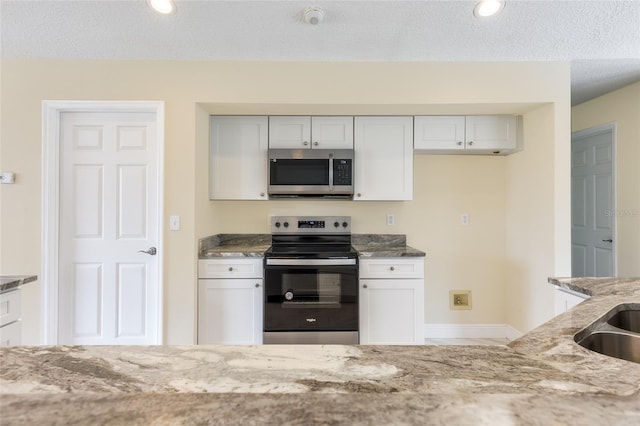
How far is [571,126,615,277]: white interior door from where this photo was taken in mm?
2951

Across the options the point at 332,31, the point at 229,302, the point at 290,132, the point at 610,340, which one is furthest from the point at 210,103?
the point at 610,340

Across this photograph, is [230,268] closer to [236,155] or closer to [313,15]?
[236,155]

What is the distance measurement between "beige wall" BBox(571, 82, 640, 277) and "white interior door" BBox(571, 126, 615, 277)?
0.07m

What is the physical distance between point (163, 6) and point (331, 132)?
56.9 inches

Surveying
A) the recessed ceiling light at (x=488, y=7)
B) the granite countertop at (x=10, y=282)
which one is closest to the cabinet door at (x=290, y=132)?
the recessed ceiling light at (x=488, y=7)

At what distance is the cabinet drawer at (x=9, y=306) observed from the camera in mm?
1464

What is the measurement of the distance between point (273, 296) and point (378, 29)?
6.63 ft

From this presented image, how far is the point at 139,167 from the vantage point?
239 cm

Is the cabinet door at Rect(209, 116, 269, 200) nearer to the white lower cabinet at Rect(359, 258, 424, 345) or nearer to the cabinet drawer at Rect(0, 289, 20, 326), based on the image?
the white lower cabinet at Rect(359, 258, 424, 345)

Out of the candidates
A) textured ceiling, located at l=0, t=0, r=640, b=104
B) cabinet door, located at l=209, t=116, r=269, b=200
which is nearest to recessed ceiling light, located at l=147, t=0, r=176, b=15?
textured ceiling, located at l=0, t=0, r=640, b=104

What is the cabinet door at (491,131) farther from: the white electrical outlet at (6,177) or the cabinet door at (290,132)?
the white electrical outlet at (6,177)

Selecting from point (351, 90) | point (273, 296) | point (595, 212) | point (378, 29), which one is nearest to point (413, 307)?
point (273, 296)

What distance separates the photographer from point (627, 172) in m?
2.78

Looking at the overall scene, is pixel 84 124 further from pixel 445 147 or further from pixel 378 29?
pixel 445 147
